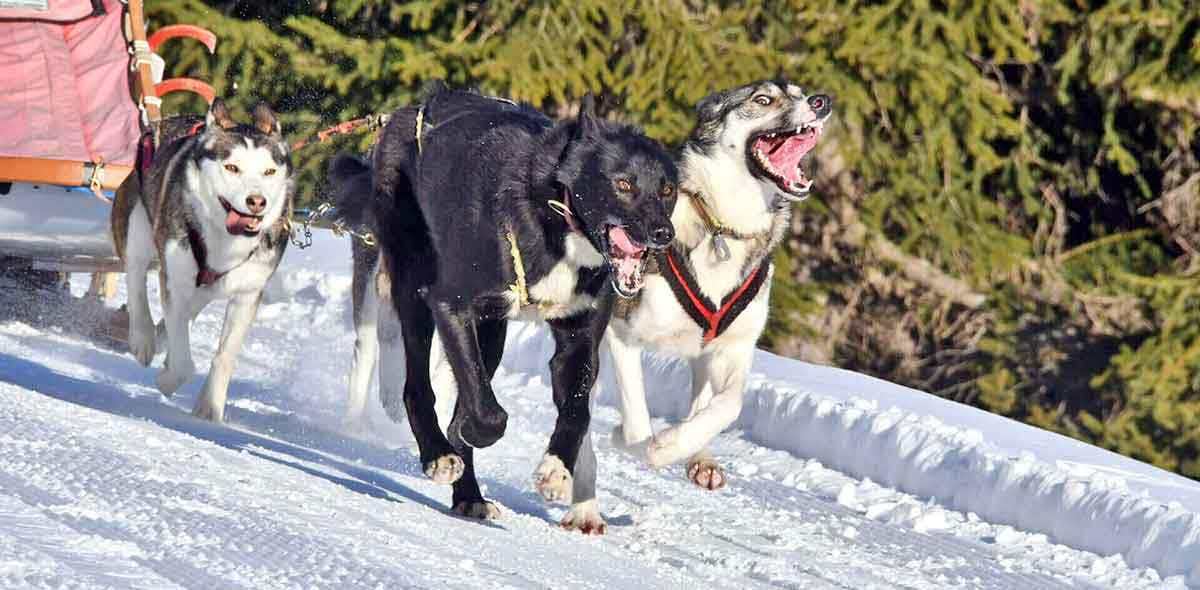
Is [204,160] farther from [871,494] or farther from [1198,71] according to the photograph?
[1198,71]

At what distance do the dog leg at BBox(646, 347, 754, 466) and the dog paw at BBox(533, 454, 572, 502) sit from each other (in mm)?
755

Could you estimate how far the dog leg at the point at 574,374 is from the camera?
4.42 meters

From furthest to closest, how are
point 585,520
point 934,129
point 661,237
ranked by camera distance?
point 934,129 → point 585,520 → point 661,237

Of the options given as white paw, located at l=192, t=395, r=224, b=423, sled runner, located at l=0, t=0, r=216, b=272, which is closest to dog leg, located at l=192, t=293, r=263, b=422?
white paw, located at l=192, t=395, r=224, b=423

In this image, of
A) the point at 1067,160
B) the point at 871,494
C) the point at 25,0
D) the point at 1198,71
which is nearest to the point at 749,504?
the point at 871,494

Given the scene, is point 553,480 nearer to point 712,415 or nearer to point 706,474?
point 712,415

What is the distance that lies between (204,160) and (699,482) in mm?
2106

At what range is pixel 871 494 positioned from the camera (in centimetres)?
592

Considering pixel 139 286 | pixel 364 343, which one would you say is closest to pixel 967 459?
pixel 364 343

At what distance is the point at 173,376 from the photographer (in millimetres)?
6004

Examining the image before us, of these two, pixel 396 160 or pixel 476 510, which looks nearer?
pixel 476 510

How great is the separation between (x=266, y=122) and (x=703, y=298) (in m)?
1.94

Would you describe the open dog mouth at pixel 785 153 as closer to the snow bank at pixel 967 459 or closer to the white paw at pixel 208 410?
the snow bank at pixel 967 459

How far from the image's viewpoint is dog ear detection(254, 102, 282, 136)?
6.22 metres
